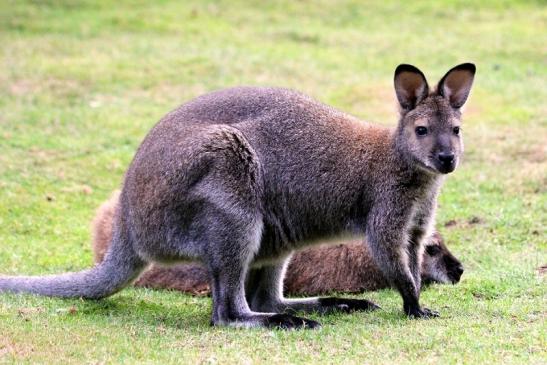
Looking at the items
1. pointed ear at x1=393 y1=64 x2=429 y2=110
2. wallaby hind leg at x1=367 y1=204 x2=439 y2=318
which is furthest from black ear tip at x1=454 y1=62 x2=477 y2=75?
wallaby hind leg at x1=367 y1=204 x2=439 y2=318

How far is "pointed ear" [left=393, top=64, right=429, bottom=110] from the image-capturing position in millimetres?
8047

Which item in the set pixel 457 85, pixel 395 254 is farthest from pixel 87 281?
pixel 457 85

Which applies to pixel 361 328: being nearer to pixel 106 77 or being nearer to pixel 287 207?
pixel 287 207

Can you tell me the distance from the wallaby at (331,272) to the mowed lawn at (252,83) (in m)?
0.20

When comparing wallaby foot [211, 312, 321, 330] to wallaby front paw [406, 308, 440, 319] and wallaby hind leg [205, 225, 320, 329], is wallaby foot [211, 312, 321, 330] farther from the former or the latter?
wallaby front paw [406, 308, 440, 319]

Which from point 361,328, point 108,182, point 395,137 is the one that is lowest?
point 108,182

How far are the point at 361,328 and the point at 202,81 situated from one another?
11.1 m

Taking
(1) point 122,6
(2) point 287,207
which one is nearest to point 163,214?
(2) point 287,207

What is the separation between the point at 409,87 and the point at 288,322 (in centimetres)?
206

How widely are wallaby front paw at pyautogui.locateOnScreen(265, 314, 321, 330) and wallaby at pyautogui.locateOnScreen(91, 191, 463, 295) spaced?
175 cm

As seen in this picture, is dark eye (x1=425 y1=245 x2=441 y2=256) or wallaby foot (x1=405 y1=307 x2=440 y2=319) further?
dark eye (x1=425 y1=245 x2=441 y2=256)

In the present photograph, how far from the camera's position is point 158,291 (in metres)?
9.55

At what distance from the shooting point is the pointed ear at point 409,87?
26.4 ft

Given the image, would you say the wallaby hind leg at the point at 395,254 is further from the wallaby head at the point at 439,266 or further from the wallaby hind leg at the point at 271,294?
the wallaby head at the point at 439,266
